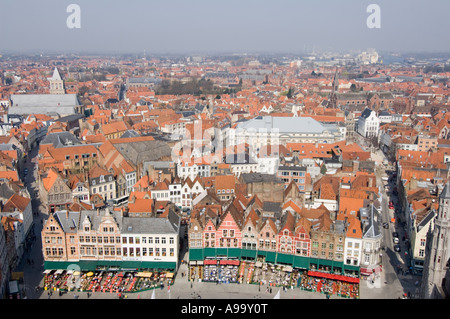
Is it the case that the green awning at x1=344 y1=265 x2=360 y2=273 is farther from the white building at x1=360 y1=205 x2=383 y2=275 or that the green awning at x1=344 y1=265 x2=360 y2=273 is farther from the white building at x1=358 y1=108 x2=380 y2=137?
the white building at x1=358 y1=108 x2=380 y2=137

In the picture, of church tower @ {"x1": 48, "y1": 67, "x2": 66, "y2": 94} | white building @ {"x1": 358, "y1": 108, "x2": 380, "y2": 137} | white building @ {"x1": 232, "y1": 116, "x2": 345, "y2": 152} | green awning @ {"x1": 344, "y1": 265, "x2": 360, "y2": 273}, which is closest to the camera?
green awning @ {"x1": 344, "y1": 265, "x2": 360, "y2": 273}

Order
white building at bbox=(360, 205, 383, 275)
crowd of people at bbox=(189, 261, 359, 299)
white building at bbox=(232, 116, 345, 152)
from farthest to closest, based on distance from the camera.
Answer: white building at bbox=(232, 116, 345, 152)
white building at bbox=(360, 205, 383, 275)
crowd of people at bbox=(189, 261, 359, 299)

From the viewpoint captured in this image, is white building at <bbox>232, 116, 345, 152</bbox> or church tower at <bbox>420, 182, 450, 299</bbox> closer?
church tower at <bbox>420, 182, 450, 299</bbox>

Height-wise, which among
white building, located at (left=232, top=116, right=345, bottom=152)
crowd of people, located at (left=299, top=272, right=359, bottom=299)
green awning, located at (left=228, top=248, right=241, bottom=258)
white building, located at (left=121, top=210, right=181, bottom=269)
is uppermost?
white building, located at (left=232, top=116, right=345, bottom=152)

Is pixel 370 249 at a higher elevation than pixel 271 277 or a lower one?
higher

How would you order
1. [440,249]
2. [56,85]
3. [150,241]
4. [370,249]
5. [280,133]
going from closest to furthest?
[440,249], [370,249], [150,241], [280,133], [56,85]

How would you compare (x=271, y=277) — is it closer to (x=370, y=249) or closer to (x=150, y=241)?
(x=370, y=249)

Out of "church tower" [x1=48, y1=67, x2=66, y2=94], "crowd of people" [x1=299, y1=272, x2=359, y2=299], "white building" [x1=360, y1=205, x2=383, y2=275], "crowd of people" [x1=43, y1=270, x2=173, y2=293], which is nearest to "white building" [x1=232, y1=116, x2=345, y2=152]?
"white building" [x1=360, y1=205, x2=383, y2=275]

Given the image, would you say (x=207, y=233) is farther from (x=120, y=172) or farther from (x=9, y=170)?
(x=9, y=170)

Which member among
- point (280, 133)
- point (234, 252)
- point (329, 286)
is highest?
point (280, 133)

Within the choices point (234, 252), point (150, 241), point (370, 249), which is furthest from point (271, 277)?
point (150, 241)

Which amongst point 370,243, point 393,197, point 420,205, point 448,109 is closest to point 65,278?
point 370,243

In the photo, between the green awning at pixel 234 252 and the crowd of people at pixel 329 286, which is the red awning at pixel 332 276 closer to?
the crowd of people at pixel 329 286
